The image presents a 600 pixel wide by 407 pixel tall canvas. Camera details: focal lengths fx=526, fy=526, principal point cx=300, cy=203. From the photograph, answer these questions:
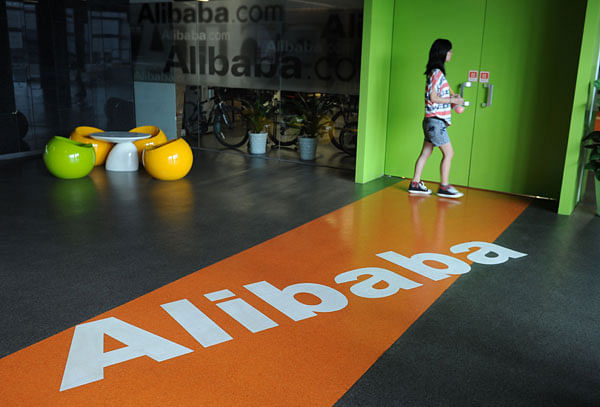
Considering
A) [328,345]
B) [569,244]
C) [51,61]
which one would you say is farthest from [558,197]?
[51,61]

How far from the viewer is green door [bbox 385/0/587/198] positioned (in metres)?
5.66

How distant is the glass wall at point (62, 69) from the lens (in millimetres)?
7547

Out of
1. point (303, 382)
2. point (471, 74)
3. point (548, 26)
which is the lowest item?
point (303, 382)

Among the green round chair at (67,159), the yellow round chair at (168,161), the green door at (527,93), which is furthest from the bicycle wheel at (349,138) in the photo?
the green round chair at (67,159)

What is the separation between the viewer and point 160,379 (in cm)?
251

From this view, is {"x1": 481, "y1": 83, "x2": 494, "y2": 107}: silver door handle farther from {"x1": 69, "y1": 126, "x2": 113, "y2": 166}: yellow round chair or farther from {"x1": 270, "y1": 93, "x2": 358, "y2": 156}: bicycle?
{"x1": 69, "y1": 126, "x2": 113, "y2": 166}: yellow round chair

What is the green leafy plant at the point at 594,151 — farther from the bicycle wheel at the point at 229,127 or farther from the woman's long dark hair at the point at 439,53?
the bicycle wheel at the point at 229,127

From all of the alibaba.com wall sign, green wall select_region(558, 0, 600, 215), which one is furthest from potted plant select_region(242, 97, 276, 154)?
the alibaba.com wall sign

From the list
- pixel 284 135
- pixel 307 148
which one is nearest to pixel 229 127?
pixel 284 135

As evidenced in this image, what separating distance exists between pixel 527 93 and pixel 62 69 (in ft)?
22.1

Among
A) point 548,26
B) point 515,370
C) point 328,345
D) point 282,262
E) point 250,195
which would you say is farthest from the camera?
point 250,195

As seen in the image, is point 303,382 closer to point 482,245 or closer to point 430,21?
point 482,245

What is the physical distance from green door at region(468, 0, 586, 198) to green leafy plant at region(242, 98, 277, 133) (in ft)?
10.1

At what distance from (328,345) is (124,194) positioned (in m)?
3.75
